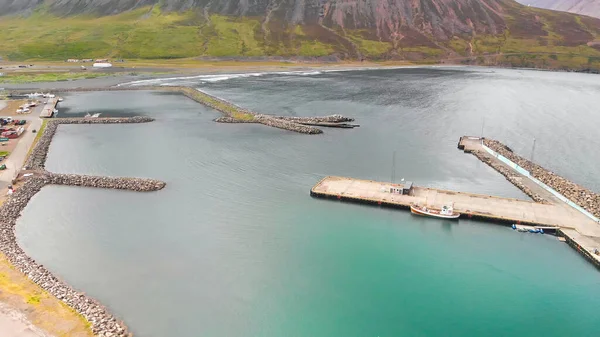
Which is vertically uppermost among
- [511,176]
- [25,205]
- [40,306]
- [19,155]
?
[19,155]

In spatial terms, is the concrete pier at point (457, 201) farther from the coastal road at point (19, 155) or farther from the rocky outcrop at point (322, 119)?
the coastal road at point (19, 155)

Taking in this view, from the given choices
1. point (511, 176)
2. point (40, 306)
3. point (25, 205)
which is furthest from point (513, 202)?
point (25, 205)

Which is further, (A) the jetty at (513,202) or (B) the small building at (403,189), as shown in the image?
(B) the small building at (403,189)

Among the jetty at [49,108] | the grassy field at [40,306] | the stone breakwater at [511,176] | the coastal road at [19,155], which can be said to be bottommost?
the grassy field at [40,306]

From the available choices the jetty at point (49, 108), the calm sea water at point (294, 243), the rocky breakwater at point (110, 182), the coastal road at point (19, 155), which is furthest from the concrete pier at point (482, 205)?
the jetty at point (49, 108)

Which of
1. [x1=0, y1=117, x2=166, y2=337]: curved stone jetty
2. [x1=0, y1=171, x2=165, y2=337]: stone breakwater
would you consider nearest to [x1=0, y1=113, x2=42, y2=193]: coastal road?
[x1=0, y1=117, x2=166, y2=337]: curved stone jetty

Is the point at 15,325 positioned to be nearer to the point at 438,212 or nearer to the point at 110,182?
the point at 110,182
